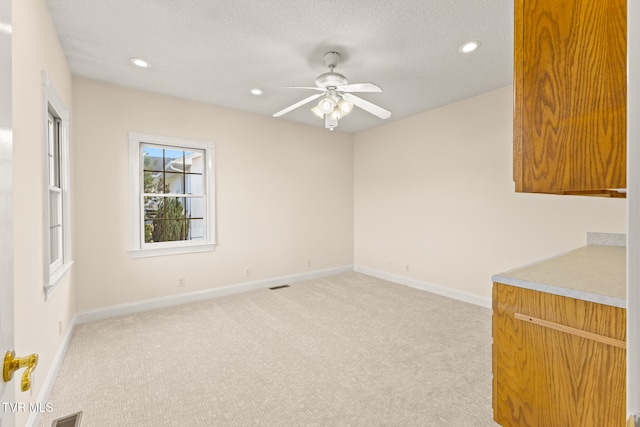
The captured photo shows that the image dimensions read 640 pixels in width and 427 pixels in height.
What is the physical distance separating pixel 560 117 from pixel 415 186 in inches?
158

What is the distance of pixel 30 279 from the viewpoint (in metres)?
1.74

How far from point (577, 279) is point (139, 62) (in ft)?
12.6

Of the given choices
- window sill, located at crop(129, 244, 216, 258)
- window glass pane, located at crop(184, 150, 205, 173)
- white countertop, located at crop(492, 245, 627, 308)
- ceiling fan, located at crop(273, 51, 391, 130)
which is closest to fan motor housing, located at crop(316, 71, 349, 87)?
ceiling fan, located at crop(273, 51, 391, 130)

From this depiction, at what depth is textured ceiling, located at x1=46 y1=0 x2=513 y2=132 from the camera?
2.12m

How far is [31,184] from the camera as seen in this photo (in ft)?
6.01

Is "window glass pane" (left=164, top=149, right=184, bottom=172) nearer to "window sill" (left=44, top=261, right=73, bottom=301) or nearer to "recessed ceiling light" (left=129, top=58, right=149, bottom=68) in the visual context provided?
"recessed ceiling light" (left=129, top=58, right=149, bottom=68)

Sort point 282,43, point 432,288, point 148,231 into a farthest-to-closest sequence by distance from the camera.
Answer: point 432,288 < point 148,231 < point 282,43

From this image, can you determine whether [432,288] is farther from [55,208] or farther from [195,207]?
[55,208]

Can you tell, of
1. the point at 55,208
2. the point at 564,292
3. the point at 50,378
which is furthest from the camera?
the point at 55,208

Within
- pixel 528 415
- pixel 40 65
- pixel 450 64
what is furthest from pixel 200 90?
pixel 528 415

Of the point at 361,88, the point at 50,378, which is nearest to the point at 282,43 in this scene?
the point at 361,88

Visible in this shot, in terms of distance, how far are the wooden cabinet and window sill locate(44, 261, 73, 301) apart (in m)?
2.86

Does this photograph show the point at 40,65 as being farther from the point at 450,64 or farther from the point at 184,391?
the point at 450,64

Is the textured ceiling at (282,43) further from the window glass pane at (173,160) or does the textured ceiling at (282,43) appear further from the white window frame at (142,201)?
the window glass pane at (173,160)
